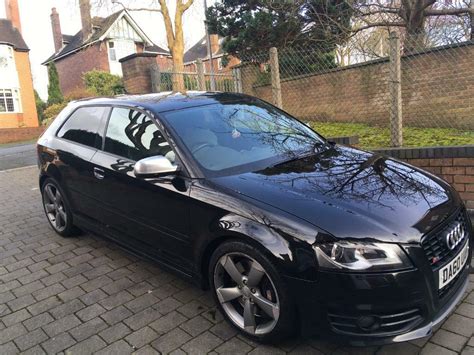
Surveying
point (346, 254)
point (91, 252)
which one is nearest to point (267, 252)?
point (346, 254)

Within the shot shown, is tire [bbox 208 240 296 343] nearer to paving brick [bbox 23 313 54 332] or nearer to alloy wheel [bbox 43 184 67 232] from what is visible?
paving brick [bbox 23 313 54 332]

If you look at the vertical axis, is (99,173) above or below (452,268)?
above

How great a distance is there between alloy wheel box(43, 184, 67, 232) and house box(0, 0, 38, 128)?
1294 inches

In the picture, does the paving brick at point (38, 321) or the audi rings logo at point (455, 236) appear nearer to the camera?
the audi rings logo at point (455, 236)

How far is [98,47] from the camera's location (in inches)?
1483

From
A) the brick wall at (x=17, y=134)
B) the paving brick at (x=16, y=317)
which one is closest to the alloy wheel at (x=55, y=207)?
the paving brick at (x=16, y=317)

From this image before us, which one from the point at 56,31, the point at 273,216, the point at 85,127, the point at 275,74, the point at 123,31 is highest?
the point at 56,31

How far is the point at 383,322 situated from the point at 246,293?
850 mm

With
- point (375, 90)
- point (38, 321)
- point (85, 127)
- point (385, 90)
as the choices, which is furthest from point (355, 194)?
point (375, 90)

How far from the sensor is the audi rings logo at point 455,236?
8.61 ft

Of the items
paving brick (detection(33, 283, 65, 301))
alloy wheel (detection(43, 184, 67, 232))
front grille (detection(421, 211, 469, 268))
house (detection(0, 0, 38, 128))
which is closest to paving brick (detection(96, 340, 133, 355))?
paving brick (detection(33, 283, 65, 301))

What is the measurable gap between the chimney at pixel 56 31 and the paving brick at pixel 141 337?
4577 cm

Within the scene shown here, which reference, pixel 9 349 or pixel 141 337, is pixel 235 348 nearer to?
pixel 141 337

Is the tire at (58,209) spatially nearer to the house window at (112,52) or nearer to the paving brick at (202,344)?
the paving brick at (202,344)
